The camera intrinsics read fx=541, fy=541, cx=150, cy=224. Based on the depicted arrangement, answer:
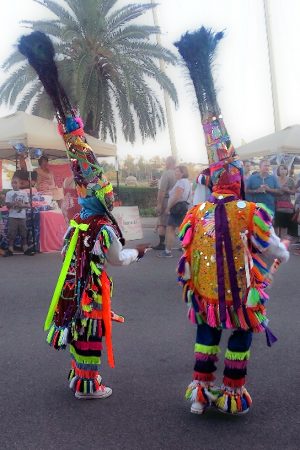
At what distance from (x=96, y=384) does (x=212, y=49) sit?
223 cm

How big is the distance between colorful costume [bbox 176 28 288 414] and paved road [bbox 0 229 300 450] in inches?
8.6

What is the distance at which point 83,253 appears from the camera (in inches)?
134

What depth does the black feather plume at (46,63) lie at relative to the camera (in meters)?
3.26

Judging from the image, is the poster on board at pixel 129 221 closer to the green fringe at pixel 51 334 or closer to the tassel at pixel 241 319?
the green fringe at pixel 51 334

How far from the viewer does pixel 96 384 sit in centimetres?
354

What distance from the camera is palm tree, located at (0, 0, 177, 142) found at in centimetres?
1641

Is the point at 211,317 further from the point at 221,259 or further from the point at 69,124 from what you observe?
the point at 69,124

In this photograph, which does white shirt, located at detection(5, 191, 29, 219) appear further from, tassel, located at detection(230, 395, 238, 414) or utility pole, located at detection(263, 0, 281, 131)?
utility pole, located at detection(263, 0, 281, 131)

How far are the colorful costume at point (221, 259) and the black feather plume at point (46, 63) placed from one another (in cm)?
77

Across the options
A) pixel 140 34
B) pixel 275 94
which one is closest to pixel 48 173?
pixel 140 34

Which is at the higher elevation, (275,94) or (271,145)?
(275,94)

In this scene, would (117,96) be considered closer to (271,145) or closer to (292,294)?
(271,145)

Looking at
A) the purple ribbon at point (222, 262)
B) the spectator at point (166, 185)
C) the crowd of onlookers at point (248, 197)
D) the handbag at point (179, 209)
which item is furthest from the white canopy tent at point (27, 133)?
the purple ribbon at point (222, 262)

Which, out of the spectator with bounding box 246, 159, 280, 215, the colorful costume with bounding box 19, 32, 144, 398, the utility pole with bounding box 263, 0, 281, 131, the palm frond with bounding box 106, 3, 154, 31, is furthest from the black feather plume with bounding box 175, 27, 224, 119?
the utility pole with bounding box 263, 0, 281, 131
